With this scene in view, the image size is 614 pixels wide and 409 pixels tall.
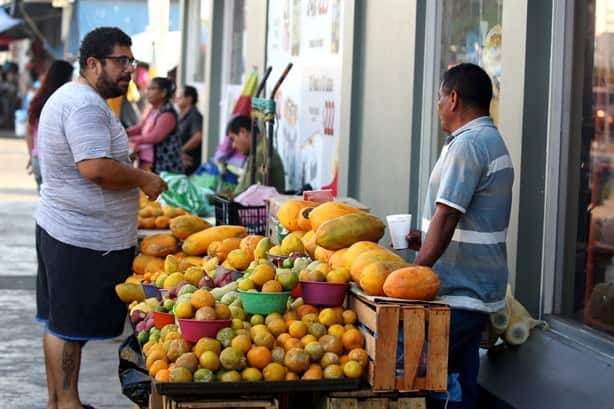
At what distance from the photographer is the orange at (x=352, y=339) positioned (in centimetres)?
431

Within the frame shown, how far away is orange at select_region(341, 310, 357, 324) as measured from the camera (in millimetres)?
4453

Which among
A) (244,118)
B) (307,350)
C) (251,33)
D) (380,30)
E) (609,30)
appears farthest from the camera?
(251,33)

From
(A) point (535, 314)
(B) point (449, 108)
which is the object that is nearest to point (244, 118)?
(A) point (535, 314)

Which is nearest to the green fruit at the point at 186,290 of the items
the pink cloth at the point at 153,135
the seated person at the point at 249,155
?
the seated person at the point at 249,155

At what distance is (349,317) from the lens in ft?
14.6

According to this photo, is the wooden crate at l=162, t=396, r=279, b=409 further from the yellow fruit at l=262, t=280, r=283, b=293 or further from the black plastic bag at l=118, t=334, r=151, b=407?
the black plastic bag at l=118, t=334, r=151, b=407

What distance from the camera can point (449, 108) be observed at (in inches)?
181

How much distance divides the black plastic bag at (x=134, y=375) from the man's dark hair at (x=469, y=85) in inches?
71.7

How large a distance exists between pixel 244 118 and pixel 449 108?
592cm

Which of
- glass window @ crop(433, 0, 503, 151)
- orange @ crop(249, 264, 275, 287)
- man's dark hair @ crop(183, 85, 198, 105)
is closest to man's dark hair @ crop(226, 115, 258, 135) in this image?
→ glass window @ crop(433, 0, 503, 151)

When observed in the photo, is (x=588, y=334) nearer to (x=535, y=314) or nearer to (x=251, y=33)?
(x=535, y=314)

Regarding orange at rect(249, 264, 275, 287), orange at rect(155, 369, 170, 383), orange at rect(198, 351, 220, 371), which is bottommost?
orange at rect(155, 369, 170, 383)

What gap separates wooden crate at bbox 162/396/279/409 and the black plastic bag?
66cm

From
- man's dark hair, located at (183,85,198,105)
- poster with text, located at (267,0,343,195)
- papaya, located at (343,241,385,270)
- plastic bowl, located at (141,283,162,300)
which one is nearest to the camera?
papaya, located at (343,241,385,270)
